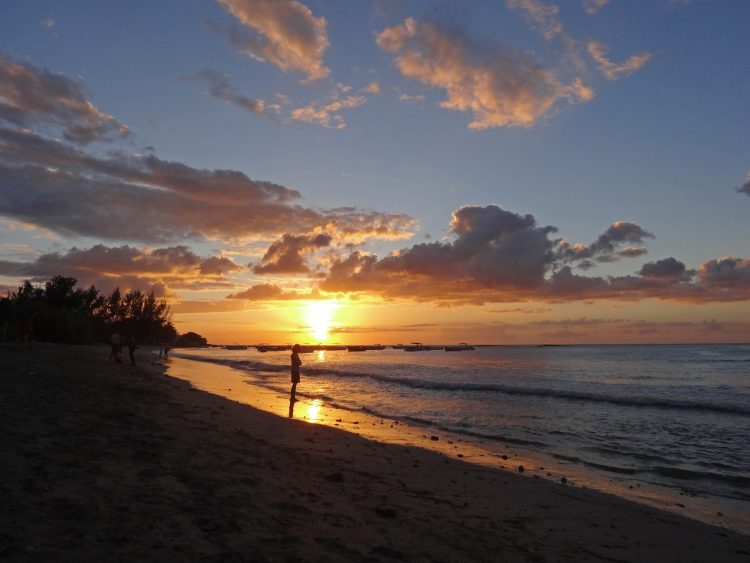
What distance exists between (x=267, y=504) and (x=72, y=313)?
64.7 metres

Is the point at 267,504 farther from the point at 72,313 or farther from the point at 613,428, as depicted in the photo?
the point at 72,313

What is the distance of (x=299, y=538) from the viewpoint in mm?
5762

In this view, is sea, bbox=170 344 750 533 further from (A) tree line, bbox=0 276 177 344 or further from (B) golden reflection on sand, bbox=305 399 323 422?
(A) tree line, bbox=0 276 177 344

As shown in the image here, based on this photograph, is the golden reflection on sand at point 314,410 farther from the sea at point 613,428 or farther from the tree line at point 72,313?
the tree line at point 72,313

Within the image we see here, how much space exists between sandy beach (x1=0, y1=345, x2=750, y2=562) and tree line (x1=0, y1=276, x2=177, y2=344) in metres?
26.5

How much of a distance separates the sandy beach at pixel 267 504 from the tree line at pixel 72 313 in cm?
2651

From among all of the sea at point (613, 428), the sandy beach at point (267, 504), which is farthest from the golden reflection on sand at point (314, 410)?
the sandy beach at point (267, 504)

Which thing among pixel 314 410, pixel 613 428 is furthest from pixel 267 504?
pixel 613 428

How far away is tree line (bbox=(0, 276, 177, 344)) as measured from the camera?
4644 cm

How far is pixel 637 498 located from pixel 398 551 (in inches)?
293

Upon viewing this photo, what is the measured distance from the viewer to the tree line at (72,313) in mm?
46438

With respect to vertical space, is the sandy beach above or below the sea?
above

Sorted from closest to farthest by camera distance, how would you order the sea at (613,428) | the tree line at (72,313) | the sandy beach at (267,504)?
the sandy beach at (267,504)
the sea at (613,428)
the tree line at (72,313)

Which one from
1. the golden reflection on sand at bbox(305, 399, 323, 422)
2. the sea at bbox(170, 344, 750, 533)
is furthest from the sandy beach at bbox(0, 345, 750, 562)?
the golden reflection on sand at bbox(305, 399, 323, 422)
